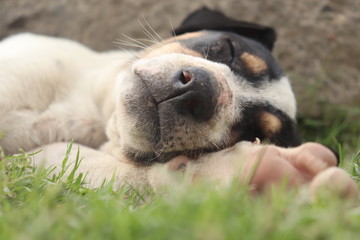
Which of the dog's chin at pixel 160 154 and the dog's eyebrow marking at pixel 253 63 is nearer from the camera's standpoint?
the dog's chin at pixel 160 154

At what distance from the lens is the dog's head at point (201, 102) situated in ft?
7.52

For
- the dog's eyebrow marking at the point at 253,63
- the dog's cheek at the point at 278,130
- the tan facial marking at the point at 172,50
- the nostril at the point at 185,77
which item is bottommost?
the dog's cheek at the point at 278,130

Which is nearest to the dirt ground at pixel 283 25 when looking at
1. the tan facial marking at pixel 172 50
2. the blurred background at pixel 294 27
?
the blurred background at pixel 294 27

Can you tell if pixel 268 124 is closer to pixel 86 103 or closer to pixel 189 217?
pixel 86 103

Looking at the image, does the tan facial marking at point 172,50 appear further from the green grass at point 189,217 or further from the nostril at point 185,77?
the green grass at point 189,217

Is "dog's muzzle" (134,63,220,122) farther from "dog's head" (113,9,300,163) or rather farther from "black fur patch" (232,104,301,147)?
"black fur patch" (232,104,301,147)

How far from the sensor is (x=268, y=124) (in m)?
2.80

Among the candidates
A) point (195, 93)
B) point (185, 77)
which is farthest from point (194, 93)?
point (185, 77)

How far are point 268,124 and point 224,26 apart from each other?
1.09 metres

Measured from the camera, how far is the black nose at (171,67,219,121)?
224 centimetres

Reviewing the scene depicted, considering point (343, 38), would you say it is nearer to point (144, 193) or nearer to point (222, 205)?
point (144, 193)

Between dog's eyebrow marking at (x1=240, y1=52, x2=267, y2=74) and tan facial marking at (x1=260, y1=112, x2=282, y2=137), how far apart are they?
295 millimetres

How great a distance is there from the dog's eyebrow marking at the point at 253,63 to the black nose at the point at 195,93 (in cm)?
66

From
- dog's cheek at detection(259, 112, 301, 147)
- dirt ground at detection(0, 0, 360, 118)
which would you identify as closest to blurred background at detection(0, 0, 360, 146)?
dirt ground at detection(0, 0, 360, 118)
